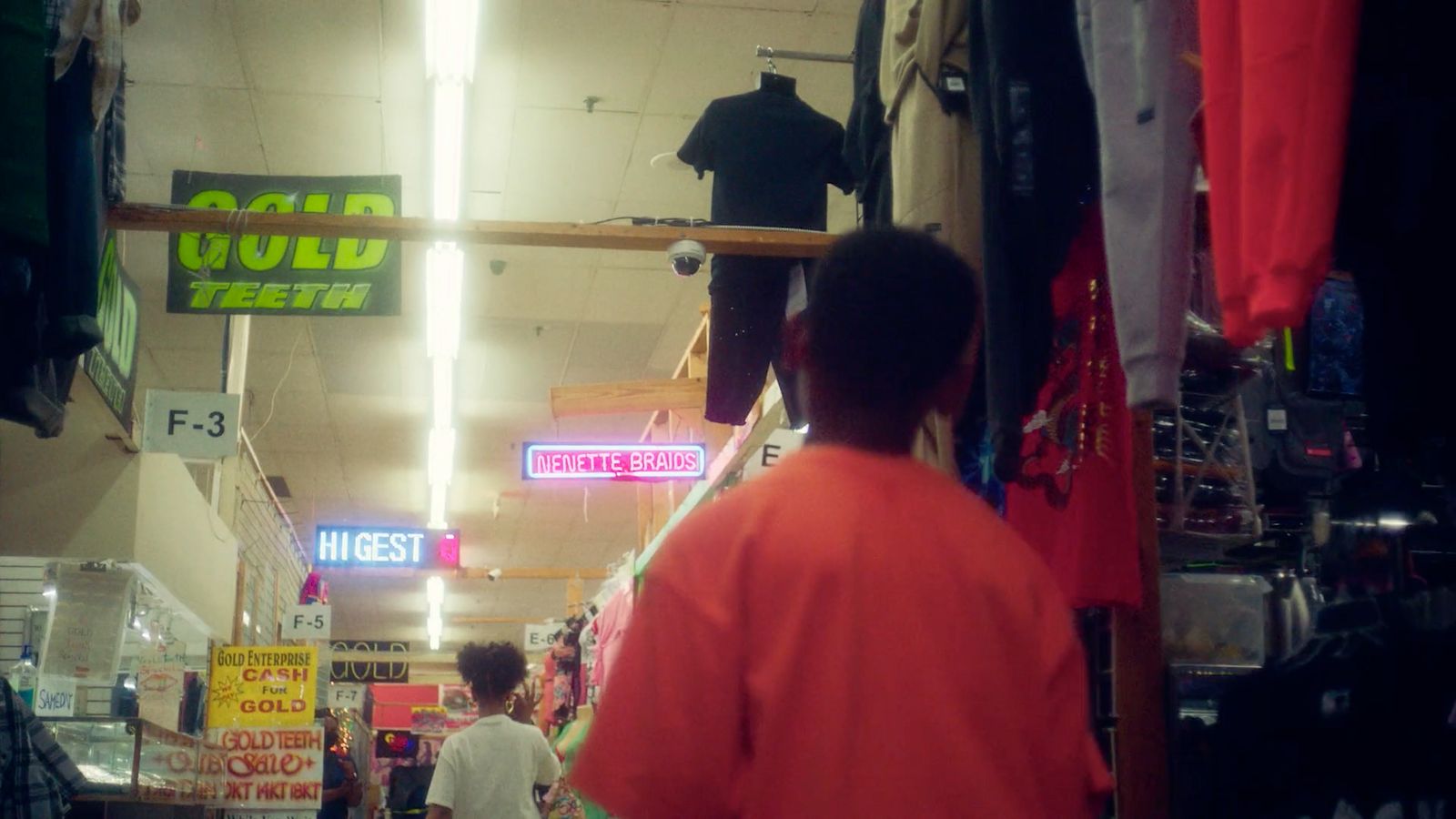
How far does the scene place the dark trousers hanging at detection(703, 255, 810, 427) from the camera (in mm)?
4227

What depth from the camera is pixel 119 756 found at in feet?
18.2

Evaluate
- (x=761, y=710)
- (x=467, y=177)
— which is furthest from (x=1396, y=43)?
(x=467, y=177)

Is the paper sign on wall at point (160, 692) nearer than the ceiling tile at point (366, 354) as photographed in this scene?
Yes

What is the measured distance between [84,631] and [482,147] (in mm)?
3604

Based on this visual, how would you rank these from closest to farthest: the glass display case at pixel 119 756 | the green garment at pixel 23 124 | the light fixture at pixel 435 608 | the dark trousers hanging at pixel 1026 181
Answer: the dark trousers hanging at pixel 1026 181
the green garment at pixel 23 124
the glass display case at pixel 119 756
the light fixture at pixel 435 608

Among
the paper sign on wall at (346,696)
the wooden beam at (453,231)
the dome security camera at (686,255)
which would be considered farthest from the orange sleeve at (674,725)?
the paper sign on wall at (346,696)

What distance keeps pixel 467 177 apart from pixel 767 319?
5245 millimetres

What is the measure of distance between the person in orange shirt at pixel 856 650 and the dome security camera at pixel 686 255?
7.79 feet

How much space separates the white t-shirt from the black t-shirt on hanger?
2155 millimetres

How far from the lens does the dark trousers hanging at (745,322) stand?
4.23 meters

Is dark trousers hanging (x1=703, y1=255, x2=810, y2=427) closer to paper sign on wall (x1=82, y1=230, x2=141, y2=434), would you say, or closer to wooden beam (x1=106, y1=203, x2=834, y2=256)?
wooden beam (x1=106, y1=203, x2=834, y2=256)

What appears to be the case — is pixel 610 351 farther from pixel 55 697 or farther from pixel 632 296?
pixel 55 697

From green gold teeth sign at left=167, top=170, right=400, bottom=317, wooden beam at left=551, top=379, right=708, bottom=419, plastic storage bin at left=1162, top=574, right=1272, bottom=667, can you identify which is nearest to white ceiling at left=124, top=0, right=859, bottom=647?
wooden beam at left=551, top=379, right=708, bottom=419

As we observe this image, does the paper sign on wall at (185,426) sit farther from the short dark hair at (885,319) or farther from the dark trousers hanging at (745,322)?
the short dark hair at (885,319)
